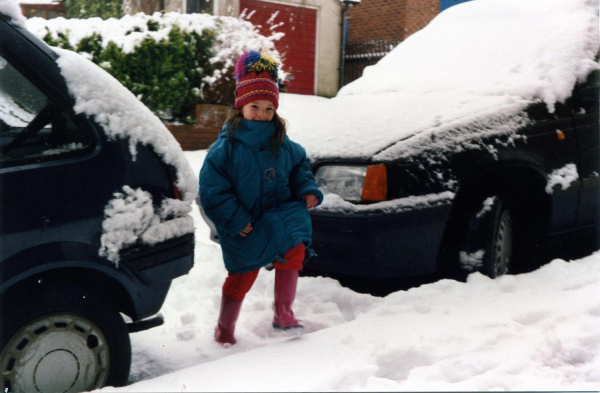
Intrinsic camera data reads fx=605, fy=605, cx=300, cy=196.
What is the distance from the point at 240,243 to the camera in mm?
2941

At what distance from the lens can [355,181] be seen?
11.1 feet

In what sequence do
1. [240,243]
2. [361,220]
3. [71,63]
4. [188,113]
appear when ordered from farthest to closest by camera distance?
[188,113] < [361,220] < [240,243] < [71,63]

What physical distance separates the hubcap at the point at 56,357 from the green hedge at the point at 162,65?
650 cm

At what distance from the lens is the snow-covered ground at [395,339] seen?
249 centimetres

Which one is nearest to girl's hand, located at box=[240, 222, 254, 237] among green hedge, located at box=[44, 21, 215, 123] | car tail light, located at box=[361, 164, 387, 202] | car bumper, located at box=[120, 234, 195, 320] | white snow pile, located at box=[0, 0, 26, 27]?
car bumper, located at box=[120, 234, 195, 320]

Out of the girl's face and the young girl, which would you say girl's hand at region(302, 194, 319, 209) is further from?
the girl's face

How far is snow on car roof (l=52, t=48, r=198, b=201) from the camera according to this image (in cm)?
243

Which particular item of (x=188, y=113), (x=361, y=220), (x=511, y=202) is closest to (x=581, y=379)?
(x=361, y=220)

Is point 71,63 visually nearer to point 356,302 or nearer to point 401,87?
point 356,302

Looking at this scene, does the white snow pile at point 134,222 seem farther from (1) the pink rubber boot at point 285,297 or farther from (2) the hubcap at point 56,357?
(1) the pink rubber boot at point 285,297

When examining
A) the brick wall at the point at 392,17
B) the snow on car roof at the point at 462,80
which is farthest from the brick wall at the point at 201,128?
the brick wall at the point at 392,17

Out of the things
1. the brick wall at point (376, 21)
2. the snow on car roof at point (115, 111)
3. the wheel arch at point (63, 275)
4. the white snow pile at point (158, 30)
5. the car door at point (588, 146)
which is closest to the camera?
the wheel arch at point (63, 275)

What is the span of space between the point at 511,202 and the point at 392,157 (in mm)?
1081

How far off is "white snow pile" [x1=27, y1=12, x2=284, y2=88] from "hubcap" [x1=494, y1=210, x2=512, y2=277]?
237 inches
